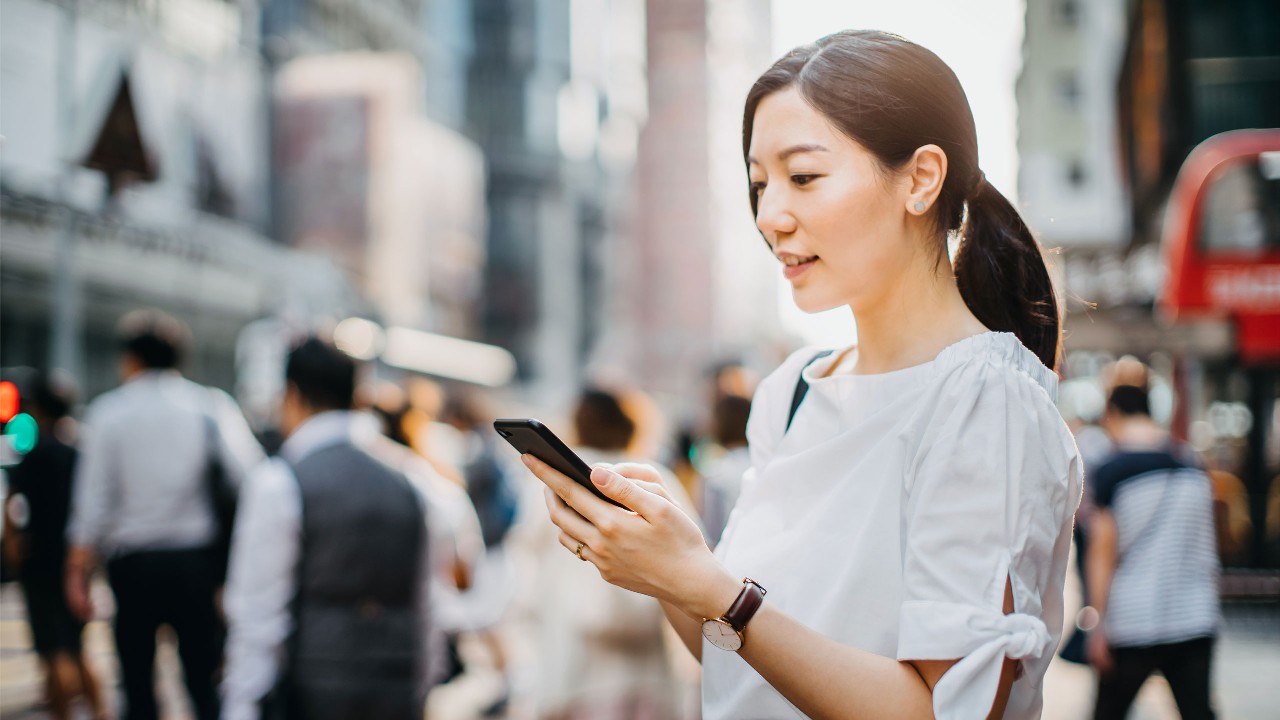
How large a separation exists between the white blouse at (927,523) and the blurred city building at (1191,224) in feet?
1.64

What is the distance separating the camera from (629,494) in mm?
1364

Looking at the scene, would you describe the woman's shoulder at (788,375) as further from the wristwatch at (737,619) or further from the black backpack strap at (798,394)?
the wristwatch at (737,619)

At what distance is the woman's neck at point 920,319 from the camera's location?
156cm

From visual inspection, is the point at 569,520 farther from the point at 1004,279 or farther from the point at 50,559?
the point at 50,559

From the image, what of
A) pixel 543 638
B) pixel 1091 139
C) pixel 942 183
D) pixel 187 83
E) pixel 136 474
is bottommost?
pixel 543 638

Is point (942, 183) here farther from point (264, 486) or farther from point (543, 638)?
point (543, 638)

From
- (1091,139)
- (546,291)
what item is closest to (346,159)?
(1091,139)

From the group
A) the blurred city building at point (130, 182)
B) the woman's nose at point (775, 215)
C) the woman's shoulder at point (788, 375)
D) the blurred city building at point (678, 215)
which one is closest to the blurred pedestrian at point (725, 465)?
the woman's shoulder at point (788, 375)

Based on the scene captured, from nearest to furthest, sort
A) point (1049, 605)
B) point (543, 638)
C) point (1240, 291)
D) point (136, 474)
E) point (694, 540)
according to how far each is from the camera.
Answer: point (694, 540), point (1049, 605), point (543, 638), point (136, 474), point (1240, 291)

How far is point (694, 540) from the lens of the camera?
139 cm

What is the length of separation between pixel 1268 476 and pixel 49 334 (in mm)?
10973

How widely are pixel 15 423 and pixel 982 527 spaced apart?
24.3ft

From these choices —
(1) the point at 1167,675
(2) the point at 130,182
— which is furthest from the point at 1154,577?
(2) the point at 130,182

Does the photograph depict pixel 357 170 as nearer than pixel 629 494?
No
